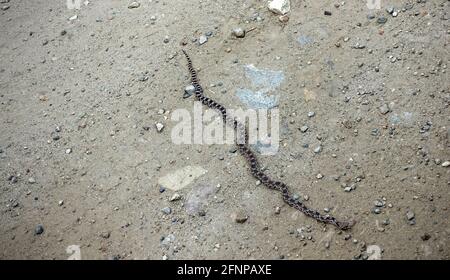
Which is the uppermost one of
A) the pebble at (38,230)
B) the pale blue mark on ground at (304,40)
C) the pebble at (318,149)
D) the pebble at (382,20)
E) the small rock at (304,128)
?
the pebble at (382,20)

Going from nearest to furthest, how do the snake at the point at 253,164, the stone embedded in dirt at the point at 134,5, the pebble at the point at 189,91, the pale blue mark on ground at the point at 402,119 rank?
the snake at the point at 253,164 < the pale blue mark on ground at the point at 402,119 < the pebble at the point at 189,91 < the stone embedded in dirt at the point at 134,5

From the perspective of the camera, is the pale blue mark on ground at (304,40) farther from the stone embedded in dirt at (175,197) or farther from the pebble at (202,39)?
the stone embedded in dirt at (175,197)

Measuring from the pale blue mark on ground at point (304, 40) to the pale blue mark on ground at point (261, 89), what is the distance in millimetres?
728

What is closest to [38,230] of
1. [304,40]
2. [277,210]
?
[277,210]

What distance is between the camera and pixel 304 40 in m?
7.22

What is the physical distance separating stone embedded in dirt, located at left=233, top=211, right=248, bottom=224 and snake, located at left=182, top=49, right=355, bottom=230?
56 cm

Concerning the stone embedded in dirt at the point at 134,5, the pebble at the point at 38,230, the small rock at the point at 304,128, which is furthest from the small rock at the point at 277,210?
the stone embedded in dirt at the point at 134,5

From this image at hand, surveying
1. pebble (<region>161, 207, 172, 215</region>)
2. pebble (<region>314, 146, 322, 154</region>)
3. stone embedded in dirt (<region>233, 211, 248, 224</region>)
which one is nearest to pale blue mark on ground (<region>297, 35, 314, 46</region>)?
pebble (<region>314, 146, 322, 154</region>)

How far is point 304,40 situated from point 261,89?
1238 mm

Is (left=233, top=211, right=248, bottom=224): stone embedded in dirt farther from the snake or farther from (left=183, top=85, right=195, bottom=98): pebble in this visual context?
(left=183, top=85, right=195, bottom=98): pebble

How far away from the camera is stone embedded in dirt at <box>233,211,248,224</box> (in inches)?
220

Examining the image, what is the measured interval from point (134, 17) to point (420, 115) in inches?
225

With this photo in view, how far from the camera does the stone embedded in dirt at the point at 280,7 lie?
24.9ft
